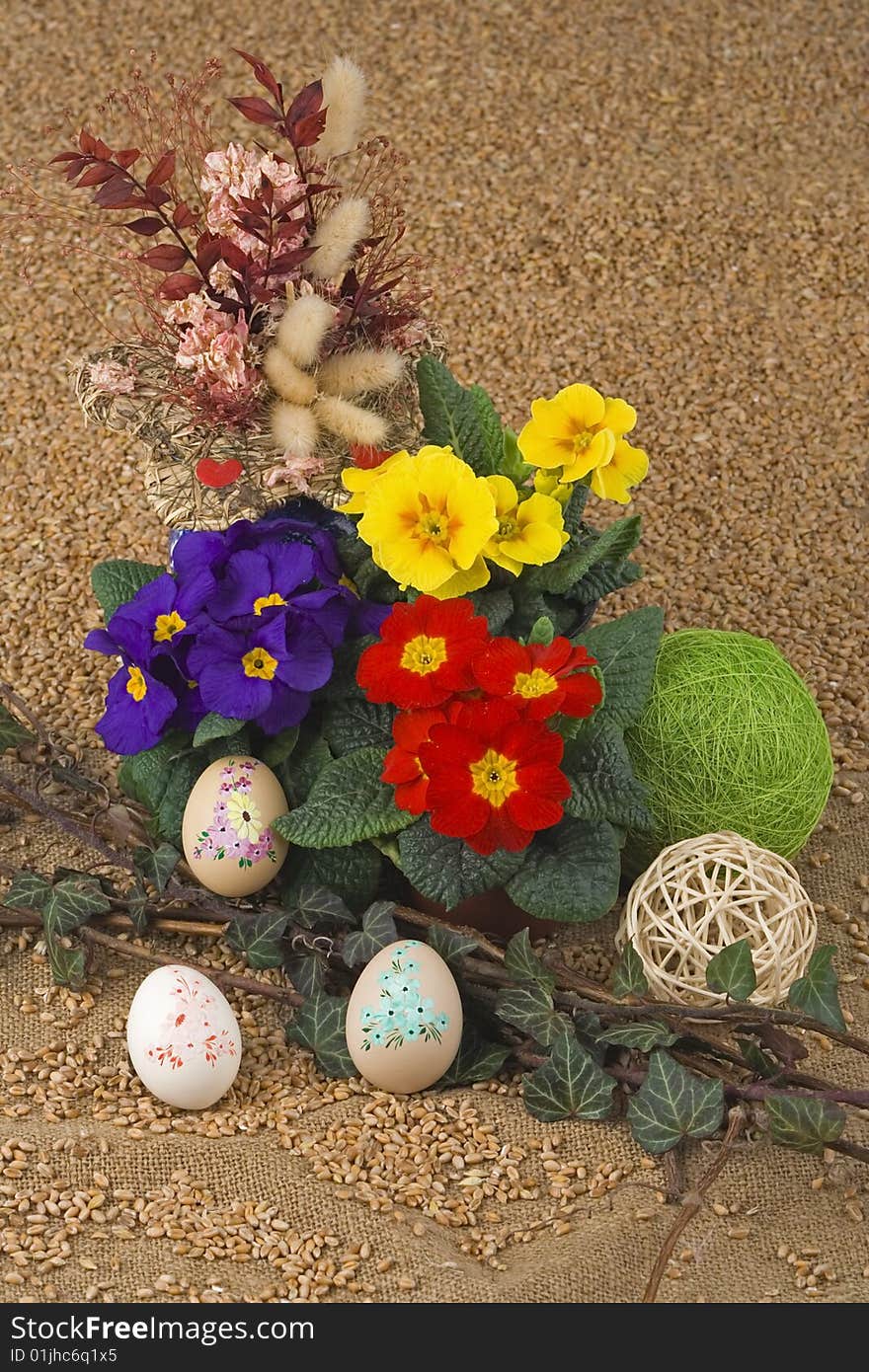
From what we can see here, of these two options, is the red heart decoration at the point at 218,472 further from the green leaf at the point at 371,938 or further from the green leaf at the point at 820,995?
the green leaf at the point at 820,995

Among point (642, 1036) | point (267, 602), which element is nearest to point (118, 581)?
point (267, 602)

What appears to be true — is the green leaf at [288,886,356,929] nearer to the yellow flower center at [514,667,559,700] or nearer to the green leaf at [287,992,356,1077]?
the green leaf at [287,992,356,1077]

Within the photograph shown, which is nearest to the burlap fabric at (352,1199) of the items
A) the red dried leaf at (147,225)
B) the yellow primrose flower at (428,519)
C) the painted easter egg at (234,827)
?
the painted easter egg at (234,827)

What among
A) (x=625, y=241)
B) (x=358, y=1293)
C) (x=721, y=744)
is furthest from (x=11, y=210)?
(x=358, y=1293)

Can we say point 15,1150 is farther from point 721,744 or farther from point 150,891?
point 721,744

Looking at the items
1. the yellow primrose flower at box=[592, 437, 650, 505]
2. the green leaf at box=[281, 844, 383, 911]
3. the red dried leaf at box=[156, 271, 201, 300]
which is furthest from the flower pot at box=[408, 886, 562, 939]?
the red dried leaf at box=[156, 271, 201, 300]

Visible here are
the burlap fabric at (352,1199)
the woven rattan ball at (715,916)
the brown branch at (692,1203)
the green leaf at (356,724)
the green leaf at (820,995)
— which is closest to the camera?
the brown branch at (692,1203)

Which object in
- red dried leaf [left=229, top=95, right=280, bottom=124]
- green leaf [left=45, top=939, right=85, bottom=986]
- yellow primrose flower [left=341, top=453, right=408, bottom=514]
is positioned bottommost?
green leaf [left=45, top=939, right=85, bottom=986]
